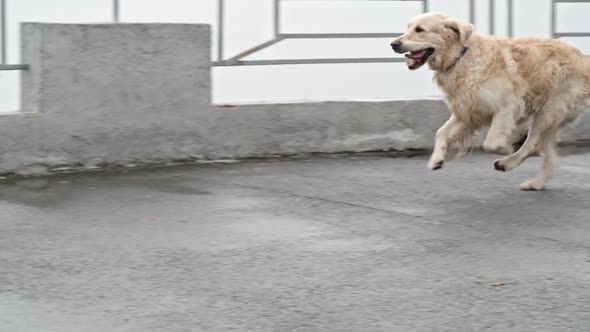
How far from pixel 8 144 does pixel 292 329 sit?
486 cm

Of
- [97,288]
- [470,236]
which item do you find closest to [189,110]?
[470,236]

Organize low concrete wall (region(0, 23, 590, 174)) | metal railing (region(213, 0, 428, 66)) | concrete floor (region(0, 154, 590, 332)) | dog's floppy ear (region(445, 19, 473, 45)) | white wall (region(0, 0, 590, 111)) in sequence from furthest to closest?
metal railing (region(213, 0, 428, 66)), white wall (region(0, 0, 590, 111)), low concrete wall (region(0, 23, 590, 174)), dog's floppy ear (region(445, 19, 473, 45)), concrete floor (region(0, 154, 590, 332))

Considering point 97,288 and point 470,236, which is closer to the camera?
point 97,288

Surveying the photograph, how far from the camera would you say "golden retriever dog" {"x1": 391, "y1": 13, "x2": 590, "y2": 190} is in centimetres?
846

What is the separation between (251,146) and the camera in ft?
33.3

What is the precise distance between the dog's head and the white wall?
2087 millimetres

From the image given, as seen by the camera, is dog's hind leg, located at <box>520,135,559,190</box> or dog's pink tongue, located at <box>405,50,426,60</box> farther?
dog's hind leg, located at <box>520,135,559,190</box>

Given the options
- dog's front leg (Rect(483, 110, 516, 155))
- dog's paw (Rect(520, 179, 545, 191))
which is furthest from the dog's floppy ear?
dog's paw (Rect(520, 179, 545, 191))

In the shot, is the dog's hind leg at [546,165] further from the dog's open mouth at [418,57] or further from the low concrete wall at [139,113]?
the low concrete wall at [139,113]

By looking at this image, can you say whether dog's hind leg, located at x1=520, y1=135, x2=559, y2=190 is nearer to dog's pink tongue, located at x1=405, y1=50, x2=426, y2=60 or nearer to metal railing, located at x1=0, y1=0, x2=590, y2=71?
dog's pink tongue, located at x1=405, y1=50, x2=426, y2=60

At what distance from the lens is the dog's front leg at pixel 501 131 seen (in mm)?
8492

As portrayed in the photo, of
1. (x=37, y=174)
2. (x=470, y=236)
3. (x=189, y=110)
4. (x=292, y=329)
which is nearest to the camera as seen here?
(x=292, y=329)

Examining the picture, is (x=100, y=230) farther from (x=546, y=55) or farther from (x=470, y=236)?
(x=546, y=55)

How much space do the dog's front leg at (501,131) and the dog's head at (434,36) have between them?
0.60m
